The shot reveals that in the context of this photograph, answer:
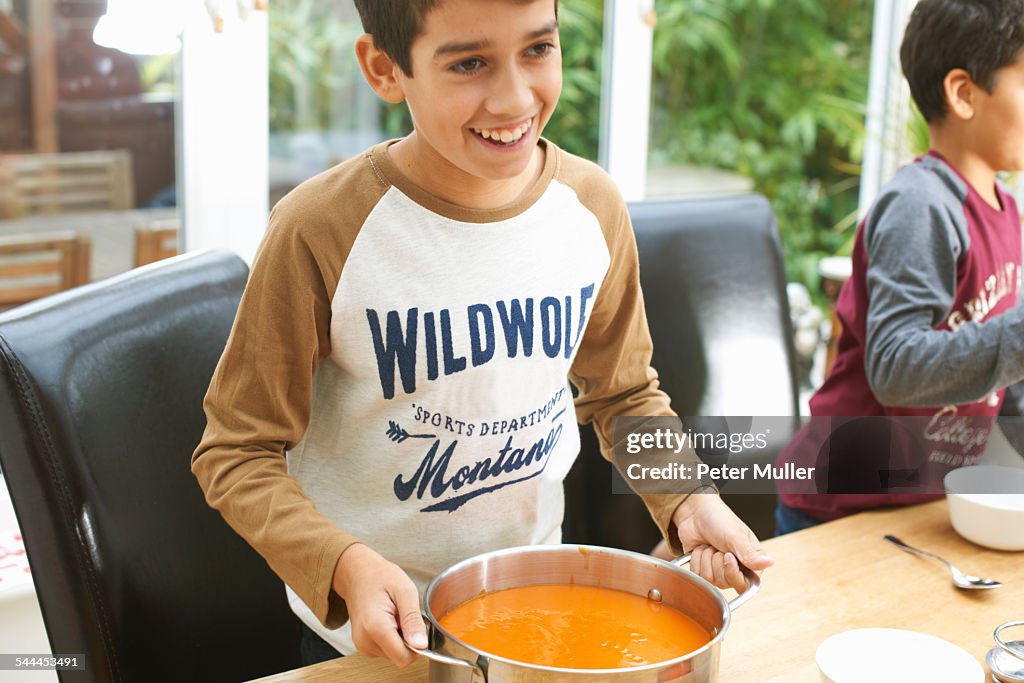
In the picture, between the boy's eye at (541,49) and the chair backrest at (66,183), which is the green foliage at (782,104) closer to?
the chair backrest at (66,183)

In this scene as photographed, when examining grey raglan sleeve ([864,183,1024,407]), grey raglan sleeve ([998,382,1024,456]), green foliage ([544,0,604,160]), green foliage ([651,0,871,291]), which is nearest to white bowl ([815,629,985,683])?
grey raglan sleeve ([864,183,1024,407])

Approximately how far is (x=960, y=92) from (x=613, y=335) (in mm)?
629

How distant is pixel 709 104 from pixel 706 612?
2.21 meters

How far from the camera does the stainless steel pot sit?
0.70 m

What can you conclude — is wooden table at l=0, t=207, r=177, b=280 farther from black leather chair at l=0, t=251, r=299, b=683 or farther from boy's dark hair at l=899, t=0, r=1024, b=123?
boy's dark hair at l=899, t=0, r=1024, b=123

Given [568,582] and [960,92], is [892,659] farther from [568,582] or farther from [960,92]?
[960,92]

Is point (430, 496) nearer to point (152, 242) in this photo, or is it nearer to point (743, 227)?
point (743, 227)

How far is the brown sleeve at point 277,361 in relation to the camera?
905 mm

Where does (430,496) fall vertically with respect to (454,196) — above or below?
below

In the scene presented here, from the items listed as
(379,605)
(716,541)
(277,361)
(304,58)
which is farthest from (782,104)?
(379,605)

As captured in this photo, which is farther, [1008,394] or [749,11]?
[749,11]

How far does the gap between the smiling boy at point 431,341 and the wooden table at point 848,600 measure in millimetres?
79

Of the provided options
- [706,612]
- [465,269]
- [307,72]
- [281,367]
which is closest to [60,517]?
[281,367]

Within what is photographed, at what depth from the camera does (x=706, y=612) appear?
2.80 ft
